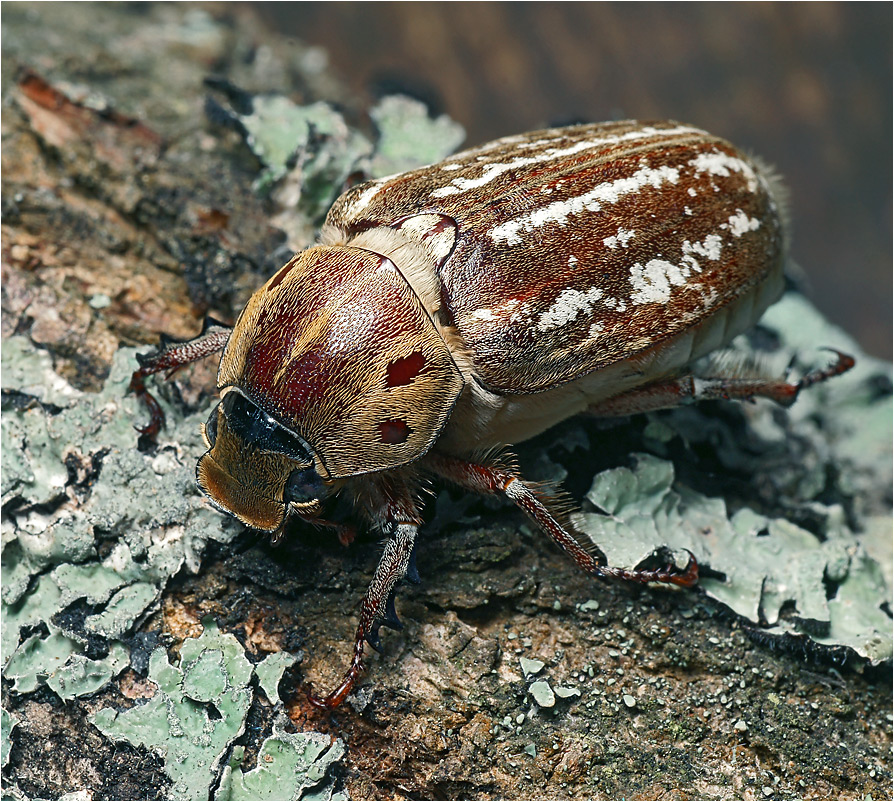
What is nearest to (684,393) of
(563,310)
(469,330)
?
(563,310)

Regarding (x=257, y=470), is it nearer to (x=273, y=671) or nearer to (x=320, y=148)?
(x=273, y=671)

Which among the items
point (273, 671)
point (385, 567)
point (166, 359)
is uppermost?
point (166, 359)

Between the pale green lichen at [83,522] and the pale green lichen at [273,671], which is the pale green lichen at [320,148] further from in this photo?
the pale green lichen at [273,671]

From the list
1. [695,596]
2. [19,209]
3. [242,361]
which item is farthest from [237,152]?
[695,596]

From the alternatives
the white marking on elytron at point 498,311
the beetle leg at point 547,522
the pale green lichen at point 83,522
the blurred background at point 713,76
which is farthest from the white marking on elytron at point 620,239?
the blurred background at point 713,76

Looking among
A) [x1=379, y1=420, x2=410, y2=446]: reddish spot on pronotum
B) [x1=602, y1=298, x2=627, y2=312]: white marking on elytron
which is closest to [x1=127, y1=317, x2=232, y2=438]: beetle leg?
[x1=379, y1=420, x2=410, y2=446]: reddish spot on pronotum

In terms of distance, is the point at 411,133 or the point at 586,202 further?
the point at 411,133
